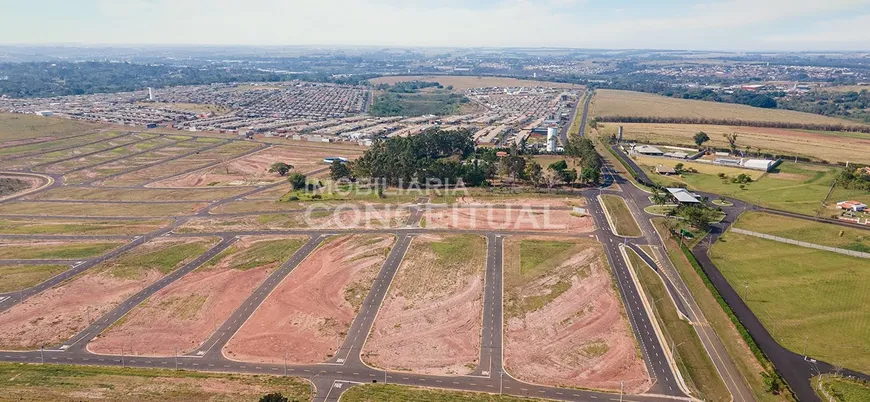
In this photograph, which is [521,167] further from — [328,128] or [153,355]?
[328,128]

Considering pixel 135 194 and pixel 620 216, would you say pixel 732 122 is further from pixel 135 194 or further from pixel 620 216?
pixel 135 194

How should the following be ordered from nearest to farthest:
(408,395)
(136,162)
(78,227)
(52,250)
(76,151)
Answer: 1. (408,395)
2. (52,250)
3. (78,227)
4. (136,162)
5. (76,151)

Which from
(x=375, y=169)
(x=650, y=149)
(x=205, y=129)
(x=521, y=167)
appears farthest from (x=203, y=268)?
(x=205, y=129)

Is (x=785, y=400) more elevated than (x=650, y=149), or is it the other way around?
(x=650, y=149)

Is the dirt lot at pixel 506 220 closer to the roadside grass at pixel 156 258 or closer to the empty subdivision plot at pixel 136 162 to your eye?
the roadside grass at pixel 156 258

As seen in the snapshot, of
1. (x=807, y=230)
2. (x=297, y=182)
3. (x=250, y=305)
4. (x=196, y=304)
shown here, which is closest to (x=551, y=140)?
(x=297, y=182)

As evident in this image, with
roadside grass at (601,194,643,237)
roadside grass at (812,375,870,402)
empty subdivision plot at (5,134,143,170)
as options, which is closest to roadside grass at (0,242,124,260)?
empty subdivision plot at (5,134,143,170)

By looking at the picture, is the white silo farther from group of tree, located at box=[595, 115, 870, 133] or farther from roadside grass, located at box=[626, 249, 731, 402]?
roadside grass, located at box=[626, 249, 731, 402]
